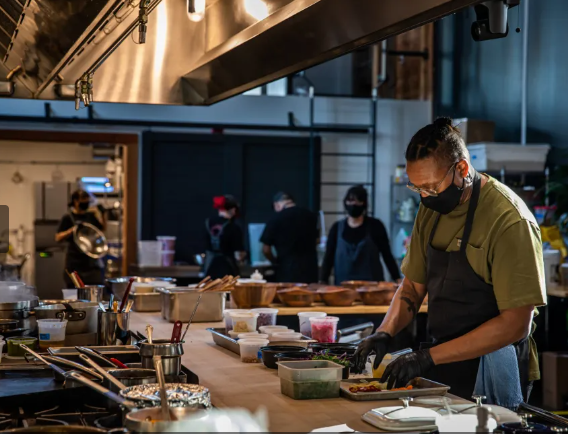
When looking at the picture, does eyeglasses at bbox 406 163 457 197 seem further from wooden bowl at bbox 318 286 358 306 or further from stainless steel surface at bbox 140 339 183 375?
wooden bowl at bbox 318 286 358 306

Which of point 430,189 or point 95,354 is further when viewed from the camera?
point 430,189

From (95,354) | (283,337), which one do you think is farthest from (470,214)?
(95,354)

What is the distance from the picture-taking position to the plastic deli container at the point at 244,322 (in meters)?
3.60

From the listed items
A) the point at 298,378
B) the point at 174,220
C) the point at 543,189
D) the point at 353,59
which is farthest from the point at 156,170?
the point at 298,378

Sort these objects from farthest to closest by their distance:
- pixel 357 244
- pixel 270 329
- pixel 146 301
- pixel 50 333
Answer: pixel 357 244
pixel 146 301
pixel 270 329
pixel 50 333

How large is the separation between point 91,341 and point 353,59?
788cm

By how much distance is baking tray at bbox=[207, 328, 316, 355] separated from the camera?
3.21m

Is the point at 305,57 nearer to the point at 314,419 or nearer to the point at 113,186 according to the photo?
the point at 314,419

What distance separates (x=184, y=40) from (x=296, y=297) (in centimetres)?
187

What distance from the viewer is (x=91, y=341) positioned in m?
3.39

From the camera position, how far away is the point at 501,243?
295cm

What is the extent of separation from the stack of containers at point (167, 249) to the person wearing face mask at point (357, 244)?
2.64 m

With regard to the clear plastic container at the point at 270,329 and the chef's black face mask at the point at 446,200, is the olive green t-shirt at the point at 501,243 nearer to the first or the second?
the chef's black face mask at the point at 446,200

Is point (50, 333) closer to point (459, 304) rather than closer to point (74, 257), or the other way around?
point (459, 304)
